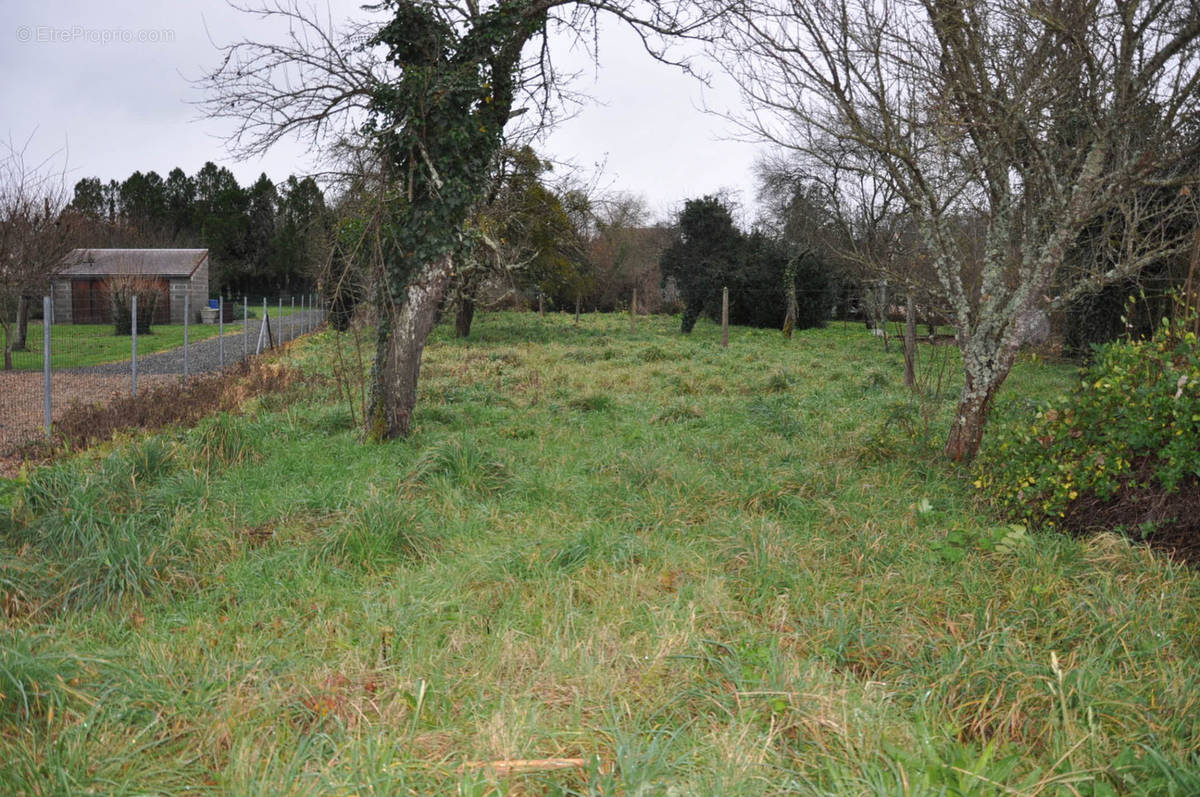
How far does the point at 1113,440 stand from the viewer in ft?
14.5

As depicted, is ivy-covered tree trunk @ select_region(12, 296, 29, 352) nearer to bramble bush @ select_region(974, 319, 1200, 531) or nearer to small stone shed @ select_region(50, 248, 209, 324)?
small stone shed @ select_region(50, 248, 209, 324)

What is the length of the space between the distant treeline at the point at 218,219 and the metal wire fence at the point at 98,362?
22324 millimetres

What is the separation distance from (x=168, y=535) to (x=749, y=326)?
26593mm

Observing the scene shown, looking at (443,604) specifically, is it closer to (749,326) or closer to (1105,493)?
(1105,493)

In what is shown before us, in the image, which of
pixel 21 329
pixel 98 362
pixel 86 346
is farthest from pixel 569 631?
pixel 21 329

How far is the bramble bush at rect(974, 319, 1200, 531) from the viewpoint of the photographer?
4.05 metres

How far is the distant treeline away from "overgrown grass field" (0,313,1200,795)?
4621 centimetres

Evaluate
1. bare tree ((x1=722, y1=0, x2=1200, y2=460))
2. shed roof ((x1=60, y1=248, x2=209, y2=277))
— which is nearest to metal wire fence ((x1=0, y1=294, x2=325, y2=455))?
shed roof ((x1=60, y1=248, x2=209, y2=277))

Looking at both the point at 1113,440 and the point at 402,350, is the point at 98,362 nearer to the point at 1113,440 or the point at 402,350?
the point at 402,350

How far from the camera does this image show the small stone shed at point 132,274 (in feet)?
96.4

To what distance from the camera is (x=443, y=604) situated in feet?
11.9

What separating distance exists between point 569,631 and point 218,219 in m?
56.0

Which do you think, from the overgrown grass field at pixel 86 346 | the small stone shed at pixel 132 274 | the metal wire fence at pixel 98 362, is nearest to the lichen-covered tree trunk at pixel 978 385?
the metal wire fence at pixel 98 362

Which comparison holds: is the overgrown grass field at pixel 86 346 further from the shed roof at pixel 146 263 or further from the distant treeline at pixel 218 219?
the distant treeline at pixel 218 219
